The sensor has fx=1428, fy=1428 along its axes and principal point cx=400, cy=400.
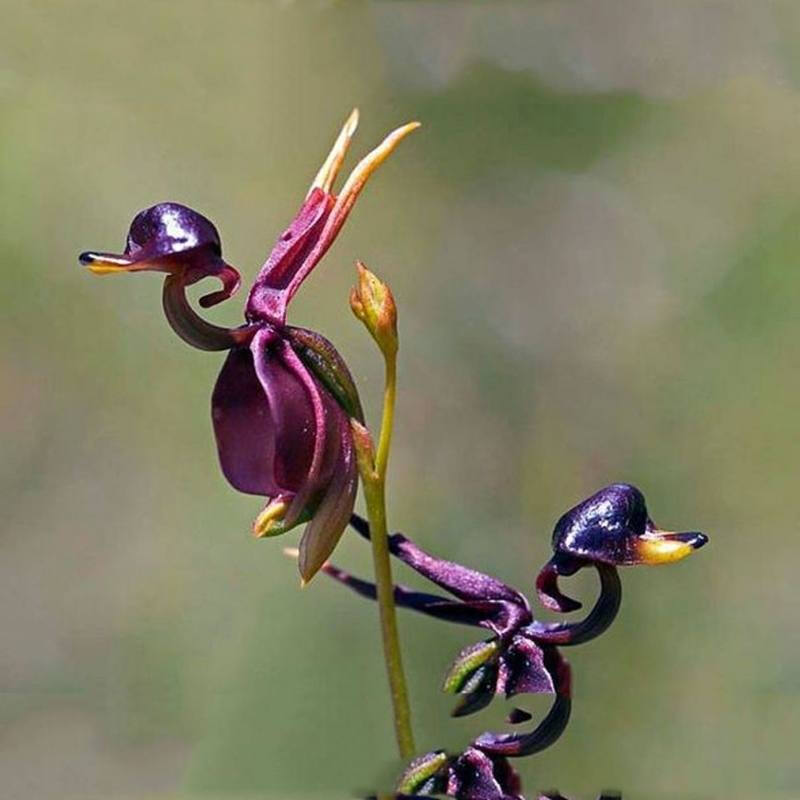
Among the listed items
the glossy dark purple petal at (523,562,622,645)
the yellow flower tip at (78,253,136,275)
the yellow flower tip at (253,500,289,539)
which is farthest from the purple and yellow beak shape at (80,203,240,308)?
the glossy dark purple petal at (523,562,622,645)

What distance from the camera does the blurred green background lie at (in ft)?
10.9

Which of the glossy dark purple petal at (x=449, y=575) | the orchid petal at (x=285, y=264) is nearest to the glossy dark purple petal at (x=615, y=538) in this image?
the glossy dark purple petal at (x=449, y=575)

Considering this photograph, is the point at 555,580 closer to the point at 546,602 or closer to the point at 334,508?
the point at 546,602

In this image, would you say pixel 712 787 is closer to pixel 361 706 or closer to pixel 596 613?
pixel 361 706

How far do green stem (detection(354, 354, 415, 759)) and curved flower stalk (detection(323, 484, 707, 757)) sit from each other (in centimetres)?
6

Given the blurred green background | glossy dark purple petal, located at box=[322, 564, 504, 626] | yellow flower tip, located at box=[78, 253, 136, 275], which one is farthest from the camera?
the blurred green background

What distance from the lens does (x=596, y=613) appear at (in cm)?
132

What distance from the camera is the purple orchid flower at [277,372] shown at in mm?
1302

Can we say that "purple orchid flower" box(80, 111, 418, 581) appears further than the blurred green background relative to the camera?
No

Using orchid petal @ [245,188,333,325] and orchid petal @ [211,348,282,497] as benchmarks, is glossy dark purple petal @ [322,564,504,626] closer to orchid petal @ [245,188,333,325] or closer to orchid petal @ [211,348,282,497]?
orchid petal @ [211,348,282,497]

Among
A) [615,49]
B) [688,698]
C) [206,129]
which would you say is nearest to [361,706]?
[688,698]

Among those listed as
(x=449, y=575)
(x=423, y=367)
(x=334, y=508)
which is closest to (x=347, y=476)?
(x=334, y=508)

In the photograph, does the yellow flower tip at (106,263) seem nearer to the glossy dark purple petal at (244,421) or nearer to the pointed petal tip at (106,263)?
the pointed petal tip at (106,263)

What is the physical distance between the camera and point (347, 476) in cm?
136
